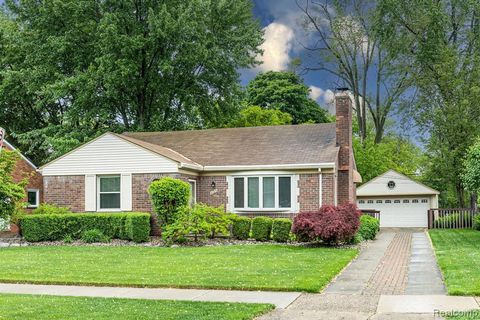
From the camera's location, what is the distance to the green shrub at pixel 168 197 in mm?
20031

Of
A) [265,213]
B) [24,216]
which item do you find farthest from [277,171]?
[24,216]

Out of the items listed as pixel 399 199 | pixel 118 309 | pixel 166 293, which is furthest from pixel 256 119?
pixel 118 309

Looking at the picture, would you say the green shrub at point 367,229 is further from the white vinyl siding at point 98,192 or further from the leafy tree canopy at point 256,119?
the leafy tree canopy at point 256,119

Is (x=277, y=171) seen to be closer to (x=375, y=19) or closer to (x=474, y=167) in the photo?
(x=474, y=167)

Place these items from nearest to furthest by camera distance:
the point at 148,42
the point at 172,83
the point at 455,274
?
the point at 455,274, the point at 148,42, the point at 172,83

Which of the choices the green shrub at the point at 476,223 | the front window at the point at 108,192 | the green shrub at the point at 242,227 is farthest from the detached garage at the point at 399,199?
the front window at the point at 108,192

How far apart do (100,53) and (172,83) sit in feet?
15.5

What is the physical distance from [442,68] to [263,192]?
1850 centimetres

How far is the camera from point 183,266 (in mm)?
13953

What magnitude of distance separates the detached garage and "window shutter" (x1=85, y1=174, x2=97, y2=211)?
1915cm

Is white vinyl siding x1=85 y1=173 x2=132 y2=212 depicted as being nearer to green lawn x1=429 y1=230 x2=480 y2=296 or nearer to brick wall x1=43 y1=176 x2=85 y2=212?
brick wall x1=43 y1=176 x2=85 y2=212

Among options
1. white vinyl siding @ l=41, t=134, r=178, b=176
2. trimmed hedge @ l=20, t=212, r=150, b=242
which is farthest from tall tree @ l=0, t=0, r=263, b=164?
trimmed hedge @ l=20, t=212, r=150, b=242

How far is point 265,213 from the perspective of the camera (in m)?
22.2

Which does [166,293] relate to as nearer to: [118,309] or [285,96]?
[118,309]
